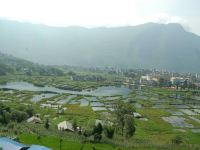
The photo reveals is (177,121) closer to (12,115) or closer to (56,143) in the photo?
(12,115)

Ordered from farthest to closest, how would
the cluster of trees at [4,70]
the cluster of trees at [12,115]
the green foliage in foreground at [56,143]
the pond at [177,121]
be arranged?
the cluster of trees at [4,70] → the pond at [177,121] → the cluster of trees at [12,115] → the green foliage in foreground at [56,143]

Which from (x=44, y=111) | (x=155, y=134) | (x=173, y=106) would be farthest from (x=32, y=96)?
(x=155, y=134)

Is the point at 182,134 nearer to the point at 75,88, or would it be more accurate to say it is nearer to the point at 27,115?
the point at 27,115

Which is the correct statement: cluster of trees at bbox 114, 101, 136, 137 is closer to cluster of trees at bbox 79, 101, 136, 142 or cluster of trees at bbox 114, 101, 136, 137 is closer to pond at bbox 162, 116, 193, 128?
cluster of trees at bbox 79, 101, 136, 142

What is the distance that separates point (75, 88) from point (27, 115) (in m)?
62.6

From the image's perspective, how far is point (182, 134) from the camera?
169 feet

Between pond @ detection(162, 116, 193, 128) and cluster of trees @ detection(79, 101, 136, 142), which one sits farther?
pond @ detection(162, 116, 193, 128)

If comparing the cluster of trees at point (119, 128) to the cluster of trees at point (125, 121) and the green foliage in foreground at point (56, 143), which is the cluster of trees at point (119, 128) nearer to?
the cluster of trees at point (125, 121)

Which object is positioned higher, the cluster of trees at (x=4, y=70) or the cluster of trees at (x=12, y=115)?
the cluster of trees at (x=4, y=70)

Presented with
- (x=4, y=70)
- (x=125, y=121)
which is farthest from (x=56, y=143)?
(x=4, y=70)

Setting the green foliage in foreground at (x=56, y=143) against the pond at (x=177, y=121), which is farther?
the pond at (x=177, y=121)

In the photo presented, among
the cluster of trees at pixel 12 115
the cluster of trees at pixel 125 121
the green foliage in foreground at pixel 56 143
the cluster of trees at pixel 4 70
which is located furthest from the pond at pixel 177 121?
the cluster of trees at pixel 4 70

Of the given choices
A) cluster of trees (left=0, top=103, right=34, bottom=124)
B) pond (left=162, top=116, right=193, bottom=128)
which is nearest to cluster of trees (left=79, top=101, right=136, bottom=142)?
cluster of trees (left=0, top=103, right=34, bottom=124)

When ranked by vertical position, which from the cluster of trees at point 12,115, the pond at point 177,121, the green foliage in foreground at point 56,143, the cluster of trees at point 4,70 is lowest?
the pond at point 177,121
